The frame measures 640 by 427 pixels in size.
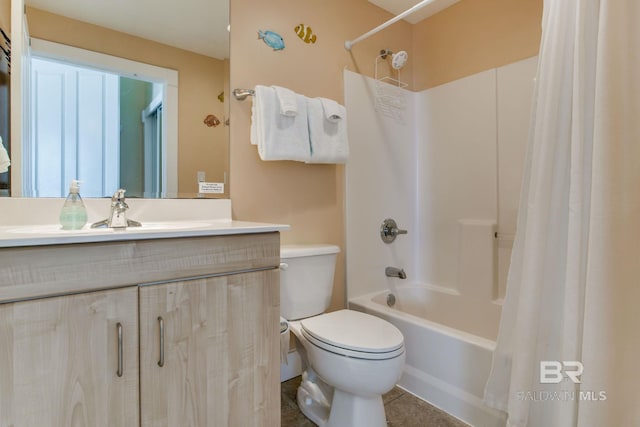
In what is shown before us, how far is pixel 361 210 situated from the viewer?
2062 millimetres

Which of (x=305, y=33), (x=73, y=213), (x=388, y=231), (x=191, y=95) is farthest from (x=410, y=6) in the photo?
(x=73, y=213)

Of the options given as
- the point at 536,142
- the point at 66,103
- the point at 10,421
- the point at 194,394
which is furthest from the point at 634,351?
the point at 66,103

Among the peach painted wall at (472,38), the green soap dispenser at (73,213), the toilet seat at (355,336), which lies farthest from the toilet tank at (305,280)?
the peach painted wall at (472,38)

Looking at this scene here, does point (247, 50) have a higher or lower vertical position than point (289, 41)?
lower

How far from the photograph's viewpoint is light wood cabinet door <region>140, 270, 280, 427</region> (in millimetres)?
855

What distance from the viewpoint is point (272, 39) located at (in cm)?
170

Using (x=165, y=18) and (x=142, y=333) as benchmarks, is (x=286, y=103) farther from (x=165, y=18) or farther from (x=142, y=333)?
(x=142, y=333)

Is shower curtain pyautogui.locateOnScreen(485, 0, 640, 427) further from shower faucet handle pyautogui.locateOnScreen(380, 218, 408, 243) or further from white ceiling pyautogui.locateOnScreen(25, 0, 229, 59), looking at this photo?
white ceiling pyautogui.locateOnScreen(25, 0, 229, 59)

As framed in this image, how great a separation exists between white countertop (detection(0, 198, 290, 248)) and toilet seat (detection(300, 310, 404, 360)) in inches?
19.8

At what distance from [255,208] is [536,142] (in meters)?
1.22

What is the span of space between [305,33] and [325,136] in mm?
635

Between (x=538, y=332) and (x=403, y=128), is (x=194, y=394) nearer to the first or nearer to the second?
(x=538, y=332)

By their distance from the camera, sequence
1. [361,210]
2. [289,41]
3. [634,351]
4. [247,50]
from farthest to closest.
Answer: [361,210]
[289,41]
[247,50]
[634,351]

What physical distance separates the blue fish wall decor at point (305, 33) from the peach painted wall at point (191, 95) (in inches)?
19.8
